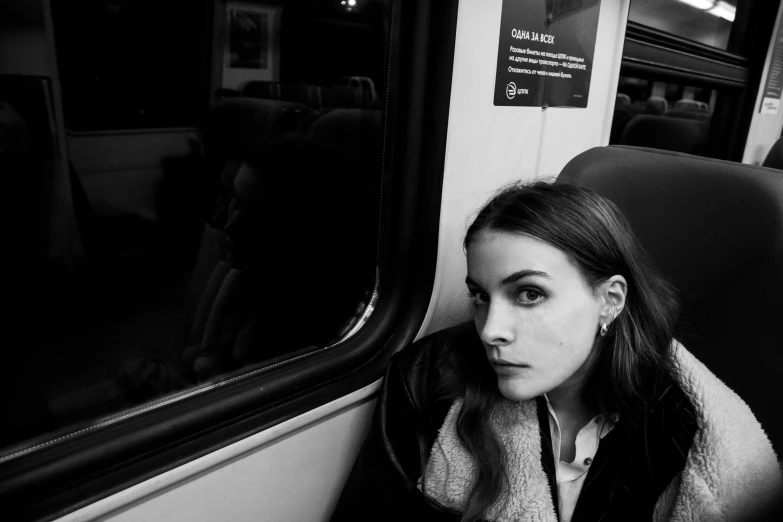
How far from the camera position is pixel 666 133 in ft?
9.79

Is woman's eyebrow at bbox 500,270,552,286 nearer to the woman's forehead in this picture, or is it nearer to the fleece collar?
the woman's forehead

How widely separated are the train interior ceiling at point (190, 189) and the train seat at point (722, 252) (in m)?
0.44

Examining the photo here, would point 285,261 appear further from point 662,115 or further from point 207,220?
point 662,115

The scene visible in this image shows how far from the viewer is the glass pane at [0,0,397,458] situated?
3.23ft

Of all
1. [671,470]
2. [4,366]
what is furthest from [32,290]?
[671,470]

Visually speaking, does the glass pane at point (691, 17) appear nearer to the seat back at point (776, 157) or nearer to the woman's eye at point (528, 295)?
the seat back at point (776, 157)

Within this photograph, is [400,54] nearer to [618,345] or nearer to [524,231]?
[524,231]

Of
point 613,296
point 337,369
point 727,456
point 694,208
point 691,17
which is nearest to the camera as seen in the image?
point 727,456

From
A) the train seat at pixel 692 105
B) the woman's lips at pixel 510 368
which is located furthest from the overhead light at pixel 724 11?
the woman's lips at pixel 510 368

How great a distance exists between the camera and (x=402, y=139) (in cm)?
135

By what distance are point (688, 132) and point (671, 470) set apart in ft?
9.12

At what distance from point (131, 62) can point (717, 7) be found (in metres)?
3.26

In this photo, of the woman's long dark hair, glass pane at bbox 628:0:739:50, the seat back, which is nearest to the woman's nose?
the woman's long dark hair

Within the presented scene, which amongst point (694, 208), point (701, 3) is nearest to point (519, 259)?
point (694, 208)
